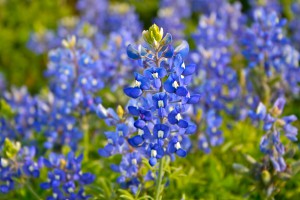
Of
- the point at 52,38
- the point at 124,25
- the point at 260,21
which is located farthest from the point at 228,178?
the point at 52,38

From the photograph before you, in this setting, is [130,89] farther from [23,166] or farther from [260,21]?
[260,21]

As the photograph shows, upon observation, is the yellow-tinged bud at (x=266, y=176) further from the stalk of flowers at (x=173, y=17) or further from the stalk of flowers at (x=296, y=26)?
the stalk of flowers at (x=173, y=17)

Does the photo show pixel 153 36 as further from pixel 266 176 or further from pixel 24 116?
pixel 24 116

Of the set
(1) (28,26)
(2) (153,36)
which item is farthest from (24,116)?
(1) (28,26)

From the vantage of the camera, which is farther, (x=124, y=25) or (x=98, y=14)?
(x=98, y=14)

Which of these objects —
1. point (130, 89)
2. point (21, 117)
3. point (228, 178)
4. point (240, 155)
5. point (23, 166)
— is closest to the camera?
point (130, 89)

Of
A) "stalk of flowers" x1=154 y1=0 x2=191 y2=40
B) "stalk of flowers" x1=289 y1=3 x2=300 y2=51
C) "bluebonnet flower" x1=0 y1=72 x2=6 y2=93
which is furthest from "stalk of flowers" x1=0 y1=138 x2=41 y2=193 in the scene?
"stalk of flowers" x1=289 y1=3 x2=300 y2=51
